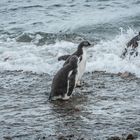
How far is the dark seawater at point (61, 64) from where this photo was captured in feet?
22.4

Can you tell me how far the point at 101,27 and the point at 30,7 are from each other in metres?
5.51

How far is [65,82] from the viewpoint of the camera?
8.57 metres

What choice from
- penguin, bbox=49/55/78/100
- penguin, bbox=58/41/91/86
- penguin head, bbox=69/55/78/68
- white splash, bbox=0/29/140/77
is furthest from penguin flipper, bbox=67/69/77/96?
white splash, bbox=0/29/140/77

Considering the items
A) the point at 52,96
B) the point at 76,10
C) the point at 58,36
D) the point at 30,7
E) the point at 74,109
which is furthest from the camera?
the point at 30,7

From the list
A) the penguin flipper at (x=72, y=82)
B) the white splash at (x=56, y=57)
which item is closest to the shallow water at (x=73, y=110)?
the penguin flipper at (x=72, y=82)

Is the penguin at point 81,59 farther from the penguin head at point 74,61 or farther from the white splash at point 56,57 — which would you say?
the white splash at point 56,57

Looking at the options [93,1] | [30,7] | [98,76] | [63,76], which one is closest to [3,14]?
[30,7]

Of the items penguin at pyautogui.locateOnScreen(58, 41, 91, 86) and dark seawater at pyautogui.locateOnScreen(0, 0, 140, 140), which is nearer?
dark seawater at pyautogui.locateOnScreen(0, 0, 140, 140)

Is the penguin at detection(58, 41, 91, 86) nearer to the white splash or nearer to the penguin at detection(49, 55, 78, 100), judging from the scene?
the penguin at detection(49, 55, 78, 100)

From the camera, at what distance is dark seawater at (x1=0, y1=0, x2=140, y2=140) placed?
22.4ft

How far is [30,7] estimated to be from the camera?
20.9m

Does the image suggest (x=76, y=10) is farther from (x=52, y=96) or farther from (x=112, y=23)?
(x=52, y=96)

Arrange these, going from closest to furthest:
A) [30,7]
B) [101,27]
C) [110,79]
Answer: [110,79] < [101,27] < [30,7]

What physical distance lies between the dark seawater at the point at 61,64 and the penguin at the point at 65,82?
0.53 feet
